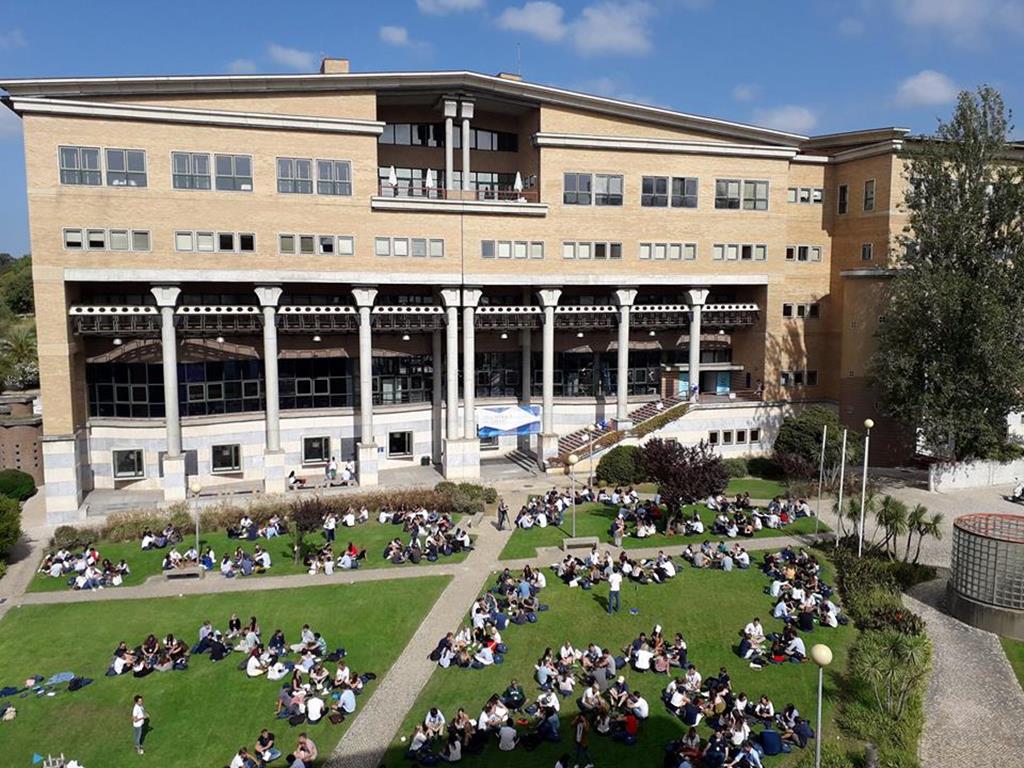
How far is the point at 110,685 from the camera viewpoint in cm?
2269

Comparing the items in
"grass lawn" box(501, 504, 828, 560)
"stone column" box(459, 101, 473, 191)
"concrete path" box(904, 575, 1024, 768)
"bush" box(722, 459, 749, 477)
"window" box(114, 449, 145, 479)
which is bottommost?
"concrete path" box(904, 575, 1024, 768)

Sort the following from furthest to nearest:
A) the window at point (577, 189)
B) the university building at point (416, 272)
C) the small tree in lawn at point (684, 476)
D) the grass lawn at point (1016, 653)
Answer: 1. the window at point (577, 189)
2. the university building at point (416, 272)
3. the small tree in lawn at point (684, 476)
4. the grass lawn at point (1016, 653)

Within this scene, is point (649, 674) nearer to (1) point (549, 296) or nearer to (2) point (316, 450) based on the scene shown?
(1) point (549, 296)

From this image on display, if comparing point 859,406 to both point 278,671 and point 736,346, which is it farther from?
point 278,671

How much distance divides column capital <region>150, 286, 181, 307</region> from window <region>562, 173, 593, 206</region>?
68.7ft

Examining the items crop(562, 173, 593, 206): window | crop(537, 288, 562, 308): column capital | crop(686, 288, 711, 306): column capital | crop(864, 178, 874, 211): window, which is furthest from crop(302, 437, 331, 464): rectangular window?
crop(864, 178, 874, 211): window

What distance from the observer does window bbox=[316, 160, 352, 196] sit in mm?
40500

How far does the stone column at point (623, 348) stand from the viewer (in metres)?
46.5

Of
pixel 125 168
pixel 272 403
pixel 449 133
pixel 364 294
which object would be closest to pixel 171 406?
pixel 272 403

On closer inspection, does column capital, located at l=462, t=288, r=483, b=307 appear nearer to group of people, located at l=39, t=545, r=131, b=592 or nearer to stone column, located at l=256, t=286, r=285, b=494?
stone column, located at l=256, t=286, r=285, b=494

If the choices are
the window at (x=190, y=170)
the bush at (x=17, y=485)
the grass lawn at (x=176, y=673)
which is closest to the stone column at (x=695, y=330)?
the grass lawn at (x=176, y=673)

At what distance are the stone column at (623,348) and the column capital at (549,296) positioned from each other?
3778 mm

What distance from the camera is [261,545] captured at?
3431 cm

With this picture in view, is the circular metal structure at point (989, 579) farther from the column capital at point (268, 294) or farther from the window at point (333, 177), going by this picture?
the column capital at point (268, 294)
